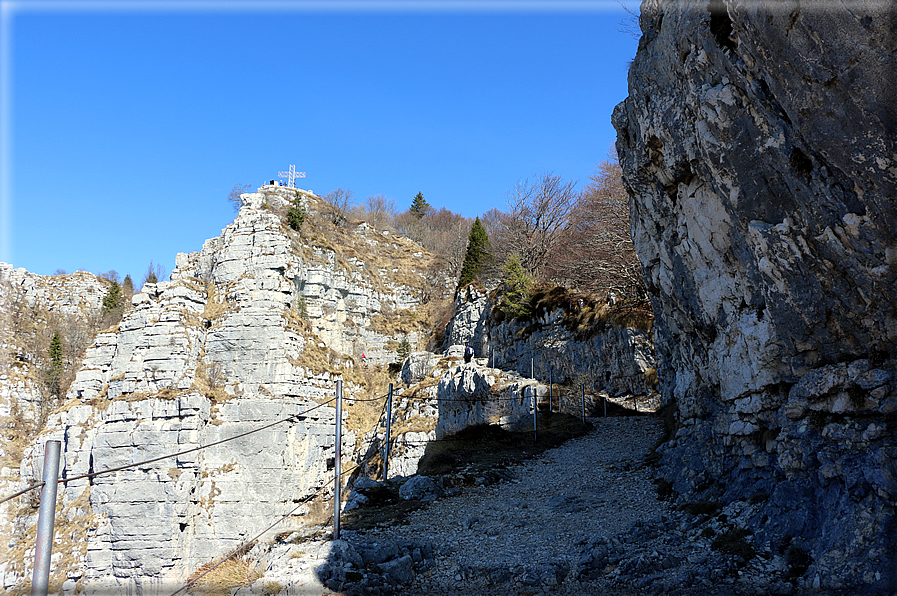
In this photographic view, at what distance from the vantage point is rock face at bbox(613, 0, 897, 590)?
609cm

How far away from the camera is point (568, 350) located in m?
24.0

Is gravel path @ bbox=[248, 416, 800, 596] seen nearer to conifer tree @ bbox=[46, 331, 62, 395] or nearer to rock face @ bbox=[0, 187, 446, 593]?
rock face @ bbox=[0, 187, 446, 593]

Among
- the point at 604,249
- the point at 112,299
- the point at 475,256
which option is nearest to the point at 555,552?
the point at 604,249

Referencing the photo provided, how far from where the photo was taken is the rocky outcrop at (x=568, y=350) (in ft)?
69.6

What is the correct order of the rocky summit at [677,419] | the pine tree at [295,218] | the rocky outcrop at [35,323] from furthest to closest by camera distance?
the rocky outcrop at [35,323] < the pine tree at [295,218] < the rocky summit at [677,419]

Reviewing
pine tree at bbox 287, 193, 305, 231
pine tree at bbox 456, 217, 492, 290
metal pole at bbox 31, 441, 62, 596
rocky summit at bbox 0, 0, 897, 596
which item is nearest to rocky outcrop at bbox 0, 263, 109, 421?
rocky summit at bbox 0, 0, 897, 596

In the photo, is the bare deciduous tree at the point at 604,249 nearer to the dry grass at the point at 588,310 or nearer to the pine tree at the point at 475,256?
the dry grass at the point at 588,310

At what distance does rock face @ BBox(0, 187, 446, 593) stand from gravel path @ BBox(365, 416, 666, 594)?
10.2 metres

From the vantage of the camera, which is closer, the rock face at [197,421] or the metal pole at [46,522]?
the metal pole at [46,522]

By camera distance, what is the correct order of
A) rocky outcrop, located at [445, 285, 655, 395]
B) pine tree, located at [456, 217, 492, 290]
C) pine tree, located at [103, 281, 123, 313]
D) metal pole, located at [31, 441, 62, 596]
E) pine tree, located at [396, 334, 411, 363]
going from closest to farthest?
metal pole, located at [31, 441, 62, 596], rocky outcrop, located at [445, 285, 655, 395], pine tree, located at [396, 334, 411, 363], pine tree, located at [456, 217, 492, 290], pine tree, located at [103, 281, 123, 313]

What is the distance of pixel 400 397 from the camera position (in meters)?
27.0

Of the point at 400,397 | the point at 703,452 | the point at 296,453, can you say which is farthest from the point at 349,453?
the point at 703,452

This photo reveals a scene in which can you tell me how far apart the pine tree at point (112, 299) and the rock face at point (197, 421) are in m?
21.9

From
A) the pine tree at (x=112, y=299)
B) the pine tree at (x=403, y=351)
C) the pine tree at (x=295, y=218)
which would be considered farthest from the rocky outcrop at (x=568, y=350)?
the pine tree at (x=112, y=299)
